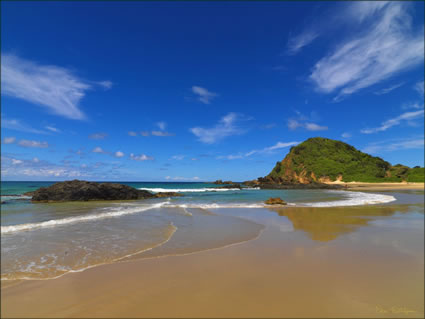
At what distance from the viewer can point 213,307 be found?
3518mm

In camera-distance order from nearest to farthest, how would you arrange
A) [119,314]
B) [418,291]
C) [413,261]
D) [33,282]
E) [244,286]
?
[119,314]
[418,291]
[244,286]
[33,282]
[413,261]

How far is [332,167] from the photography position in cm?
8762

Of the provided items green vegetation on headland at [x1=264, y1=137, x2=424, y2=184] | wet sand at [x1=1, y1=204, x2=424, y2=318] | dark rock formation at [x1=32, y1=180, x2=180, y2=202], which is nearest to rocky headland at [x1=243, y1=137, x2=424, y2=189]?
green vegetation on headland at [x1=264, y1=137, x2=424, y2=184]

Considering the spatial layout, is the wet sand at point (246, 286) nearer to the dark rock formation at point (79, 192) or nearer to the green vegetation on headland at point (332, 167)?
the dark rock formation at point (79, 192)

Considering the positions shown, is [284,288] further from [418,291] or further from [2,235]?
[2,235]

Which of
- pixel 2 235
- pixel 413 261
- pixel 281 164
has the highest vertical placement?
pixel 281 164

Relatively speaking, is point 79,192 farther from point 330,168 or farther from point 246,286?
point 330,168

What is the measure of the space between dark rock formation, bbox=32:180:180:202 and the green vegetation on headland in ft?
202

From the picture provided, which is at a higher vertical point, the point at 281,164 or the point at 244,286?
the point at 281,164

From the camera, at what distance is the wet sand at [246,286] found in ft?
11.3

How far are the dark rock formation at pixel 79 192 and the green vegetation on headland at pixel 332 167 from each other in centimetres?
6150

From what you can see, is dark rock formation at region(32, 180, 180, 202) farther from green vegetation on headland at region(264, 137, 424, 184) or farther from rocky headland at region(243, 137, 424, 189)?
green vegetation on headland at region(264, 137, 424, 184)

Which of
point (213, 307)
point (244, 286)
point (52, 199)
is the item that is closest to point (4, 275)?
point (213, 307)

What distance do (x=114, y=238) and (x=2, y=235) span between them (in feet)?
12.3
